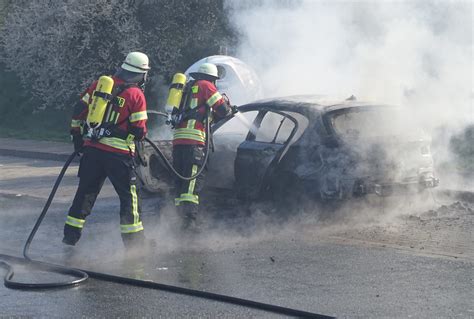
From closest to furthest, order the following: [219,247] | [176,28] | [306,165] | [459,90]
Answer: [219,247], [306,165], [459,90], [176,28]

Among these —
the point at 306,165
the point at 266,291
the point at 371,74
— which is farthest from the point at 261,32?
the point at 266,291

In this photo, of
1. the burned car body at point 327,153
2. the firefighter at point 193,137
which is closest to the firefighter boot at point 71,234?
the firefighter at point 193,137

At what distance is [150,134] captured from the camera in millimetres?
18312

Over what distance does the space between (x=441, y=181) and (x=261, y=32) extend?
417 centimetres

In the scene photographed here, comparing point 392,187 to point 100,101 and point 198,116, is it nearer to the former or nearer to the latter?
point 198,116

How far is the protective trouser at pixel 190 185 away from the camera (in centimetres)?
966

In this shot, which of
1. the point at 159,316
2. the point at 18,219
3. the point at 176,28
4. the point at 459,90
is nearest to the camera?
the point at 159,316

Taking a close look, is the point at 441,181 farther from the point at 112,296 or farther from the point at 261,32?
the point at 112,296

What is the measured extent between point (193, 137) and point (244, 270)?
7.36 ft

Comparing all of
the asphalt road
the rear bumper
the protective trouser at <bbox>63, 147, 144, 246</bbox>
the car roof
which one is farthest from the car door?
the protective trouser at <bbox>63, 147, 144, 246</bbox>

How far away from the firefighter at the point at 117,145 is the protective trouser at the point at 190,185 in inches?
40.0

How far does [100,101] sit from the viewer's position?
27.7 ft

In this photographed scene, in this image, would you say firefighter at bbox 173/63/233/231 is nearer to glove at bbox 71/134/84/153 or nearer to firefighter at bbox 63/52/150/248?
firefighter at bbox 63/52/150/248

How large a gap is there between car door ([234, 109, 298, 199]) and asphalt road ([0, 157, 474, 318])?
321 mm
